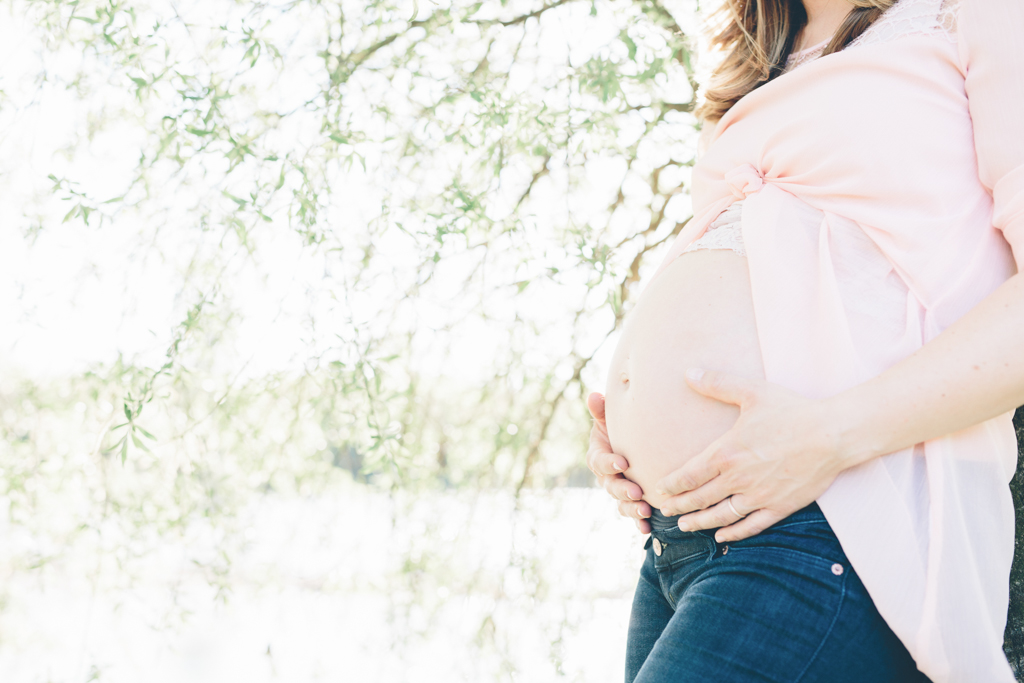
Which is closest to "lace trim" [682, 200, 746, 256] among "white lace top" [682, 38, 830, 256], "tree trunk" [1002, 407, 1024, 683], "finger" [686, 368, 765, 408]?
"white lace top" [682, 38, 830, 256]

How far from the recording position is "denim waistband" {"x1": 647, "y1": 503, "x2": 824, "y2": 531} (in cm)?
90

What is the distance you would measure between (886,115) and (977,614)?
0.62m

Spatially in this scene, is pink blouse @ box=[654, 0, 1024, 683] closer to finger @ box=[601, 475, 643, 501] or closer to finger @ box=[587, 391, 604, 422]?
finger @ box=[601, 475, 643, 501]

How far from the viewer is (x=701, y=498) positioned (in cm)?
→ 97

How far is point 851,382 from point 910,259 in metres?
0.18

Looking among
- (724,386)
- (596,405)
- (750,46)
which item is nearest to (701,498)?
(724,386)

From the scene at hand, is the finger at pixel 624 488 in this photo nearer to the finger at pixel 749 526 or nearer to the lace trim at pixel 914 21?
the finger at pixel 749 526

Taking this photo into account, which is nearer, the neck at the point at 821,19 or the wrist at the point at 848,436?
the wrist at the point at 848,436

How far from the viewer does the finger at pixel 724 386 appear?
93 cm

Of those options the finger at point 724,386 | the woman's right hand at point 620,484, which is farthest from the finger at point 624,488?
the finger at point 724,386

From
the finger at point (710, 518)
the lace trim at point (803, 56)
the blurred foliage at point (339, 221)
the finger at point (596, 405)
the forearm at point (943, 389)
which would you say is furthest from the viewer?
the blurred foliage at point (339, 221)

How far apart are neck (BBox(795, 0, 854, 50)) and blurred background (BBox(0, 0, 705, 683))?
490 millimetres

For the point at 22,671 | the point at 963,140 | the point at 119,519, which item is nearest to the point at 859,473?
the point at 963,140

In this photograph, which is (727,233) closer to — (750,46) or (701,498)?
(701,498)
